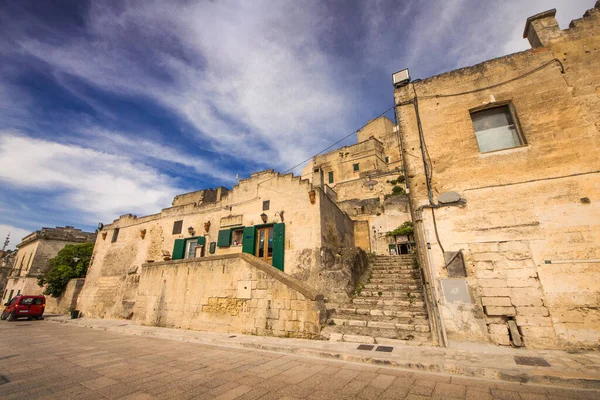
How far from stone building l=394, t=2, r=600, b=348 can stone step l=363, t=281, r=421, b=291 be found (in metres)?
2.42

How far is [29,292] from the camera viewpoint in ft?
80.0

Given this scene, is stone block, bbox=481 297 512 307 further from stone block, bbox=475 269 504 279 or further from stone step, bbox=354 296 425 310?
stone step, bbox=354 296 425 310

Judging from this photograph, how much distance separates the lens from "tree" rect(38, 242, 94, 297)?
19.3 meters

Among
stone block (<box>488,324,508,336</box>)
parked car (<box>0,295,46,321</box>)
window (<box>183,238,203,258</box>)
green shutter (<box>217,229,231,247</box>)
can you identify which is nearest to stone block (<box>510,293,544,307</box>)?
stone block (<box>488,324,508,336</box>)

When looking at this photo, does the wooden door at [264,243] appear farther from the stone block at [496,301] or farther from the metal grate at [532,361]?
the metal grate at [532,361]

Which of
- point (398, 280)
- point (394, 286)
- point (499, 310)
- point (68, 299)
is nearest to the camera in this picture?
point (499, 310)

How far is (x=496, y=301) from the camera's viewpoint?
5203 millimetres

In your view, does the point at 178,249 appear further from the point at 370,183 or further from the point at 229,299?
the point at 370,183

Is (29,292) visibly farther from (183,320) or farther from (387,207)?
(387,207)

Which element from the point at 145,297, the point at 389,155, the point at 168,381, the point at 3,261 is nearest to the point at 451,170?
the point at 168,381

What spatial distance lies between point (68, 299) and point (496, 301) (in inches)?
1054

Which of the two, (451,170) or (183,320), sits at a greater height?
(451,170)

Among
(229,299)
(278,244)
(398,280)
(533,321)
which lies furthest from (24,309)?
(533,321)

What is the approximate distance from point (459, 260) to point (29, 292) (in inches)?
1479
